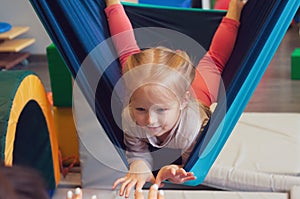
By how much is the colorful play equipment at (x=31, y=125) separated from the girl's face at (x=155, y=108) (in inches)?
20.4

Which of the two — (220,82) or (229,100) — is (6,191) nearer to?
(229,100)

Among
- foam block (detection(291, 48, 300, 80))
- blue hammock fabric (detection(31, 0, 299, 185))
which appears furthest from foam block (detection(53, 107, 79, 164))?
foam block (detection(291, 48, 300, 80))

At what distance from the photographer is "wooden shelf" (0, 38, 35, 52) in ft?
11.7

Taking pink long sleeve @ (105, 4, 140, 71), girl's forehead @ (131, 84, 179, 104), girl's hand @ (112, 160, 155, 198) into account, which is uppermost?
pink long sleeve @ (105, 4, 140, 71)

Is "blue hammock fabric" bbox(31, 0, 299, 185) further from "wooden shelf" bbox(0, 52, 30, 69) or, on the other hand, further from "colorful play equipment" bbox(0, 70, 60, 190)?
"wooden shelf" bbox(0, 52, 30, 69)

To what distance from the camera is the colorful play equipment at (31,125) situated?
5.71 ft

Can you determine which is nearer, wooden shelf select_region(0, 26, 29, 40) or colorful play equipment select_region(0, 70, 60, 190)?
colorful play equipment select_region(0, 70, 60, 190)

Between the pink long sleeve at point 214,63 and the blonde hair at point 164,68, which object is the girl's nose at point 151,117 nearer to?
the blonde hair at point 164,68

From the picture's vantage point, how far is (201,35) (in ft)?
5.87

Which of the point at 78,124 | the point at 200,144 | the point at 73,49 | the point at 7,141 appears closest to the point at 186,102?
the point at 200,144

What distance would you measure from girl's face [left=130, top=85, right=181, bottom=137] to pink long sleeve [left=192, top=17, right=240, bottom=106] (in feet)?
0.59

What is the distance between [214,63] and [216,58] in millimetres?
24

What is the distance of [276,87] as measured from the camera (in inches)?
126

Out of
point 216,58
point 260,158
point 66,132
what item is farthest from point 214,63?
point 66,132
